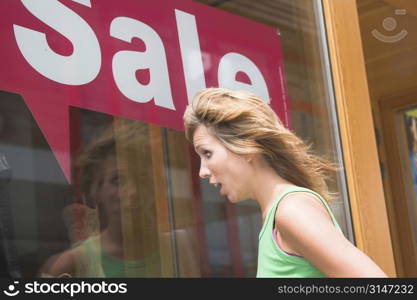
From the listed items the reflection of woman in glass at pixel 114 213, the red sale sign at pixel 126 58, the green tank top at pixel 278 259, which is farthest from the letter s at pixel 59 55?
the green tank top at pixel 278 259

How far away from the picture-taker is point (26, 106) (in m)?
1.58

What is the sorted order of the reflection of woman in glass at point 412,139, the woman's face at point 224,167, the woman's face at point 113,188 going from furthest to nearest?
the reflection of woman in glass at point 412,139, the woman's face at point 113,188, the woman's face at point 224,167

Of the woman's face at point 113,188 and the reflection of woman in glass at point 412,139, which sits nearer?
the woman's face at point 113,188

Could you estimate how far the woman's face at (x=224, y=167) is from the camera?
5.16 feet

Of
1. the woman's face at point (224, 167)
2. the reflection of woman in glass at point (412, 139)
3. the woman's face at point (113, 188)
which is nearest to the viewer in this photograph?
the woman's face at point (224, 167)

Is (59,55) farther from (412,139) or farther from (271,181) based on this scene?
(412,139)

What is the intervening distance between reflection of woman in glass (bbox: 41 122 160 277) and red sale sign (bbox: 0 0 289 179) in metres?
0.07

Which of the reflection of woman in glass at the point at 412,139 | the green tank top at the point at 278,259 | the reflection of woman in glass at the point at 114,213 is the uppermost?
the reflection of woman in glass at the point at 412,139

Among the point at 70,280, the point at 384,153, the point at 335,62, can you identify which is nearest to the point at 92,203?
the point at 70,280

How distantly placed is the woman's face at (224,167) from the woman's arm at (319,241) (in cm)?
22

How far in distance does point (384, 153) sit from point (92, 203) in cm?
283

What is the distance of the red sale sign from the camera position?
5.26 feet

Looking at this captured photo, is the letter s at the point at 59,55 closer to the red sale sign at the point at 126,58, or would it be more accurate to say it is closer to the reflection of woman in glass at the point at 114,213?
the red sale sign at the point at 126,58

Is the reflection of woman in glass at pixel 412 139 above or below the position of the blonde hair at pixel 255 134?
above
